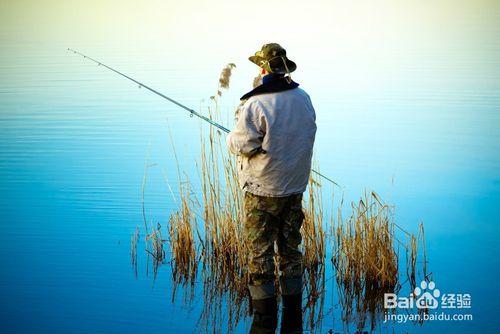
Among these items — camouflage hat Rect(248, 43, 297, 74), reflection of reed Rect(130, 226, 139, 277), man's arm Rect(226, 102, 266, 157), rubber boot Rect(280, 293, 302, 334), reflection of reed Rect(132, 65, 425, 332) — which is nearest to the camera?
man's arm Rect(226, 102, 266, 157)

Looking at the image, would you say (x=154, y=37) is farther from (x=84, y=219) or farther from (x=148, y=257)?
(x=148, y=257)

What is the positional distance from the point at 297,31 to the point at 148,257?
1091cm

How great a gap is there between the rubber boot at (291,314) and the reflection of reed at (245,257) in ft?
1.85

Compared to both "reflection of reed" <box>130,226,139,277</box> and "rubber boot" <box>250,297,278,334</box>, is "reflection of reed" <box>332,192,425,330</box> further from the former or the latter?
"reflection of reed" <box>130,226,139,277</box>

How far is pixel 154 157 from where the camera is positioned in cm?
856

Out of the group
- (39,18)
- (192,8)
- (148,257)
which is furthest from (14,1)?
(148,257)

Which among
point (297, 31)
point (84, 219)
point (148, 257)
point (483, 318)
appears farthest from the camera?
point (297, 31)

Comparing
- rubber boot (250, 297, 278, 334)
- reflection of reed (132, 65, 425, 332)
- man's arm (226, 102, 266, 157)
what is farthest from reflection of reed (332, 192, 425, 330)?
man's arm (226, 102, 266, 157)

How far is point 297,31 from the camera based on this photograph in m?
15.8

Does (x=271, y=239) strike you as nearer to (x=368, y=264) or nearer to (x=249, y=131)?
(x=249, y=131)

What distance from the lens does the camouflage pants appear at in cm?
386

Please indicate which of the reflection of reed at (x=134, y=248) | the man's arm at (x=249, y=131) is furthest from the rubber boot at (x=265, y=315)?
the reflection of reed at (x=134, y=248)

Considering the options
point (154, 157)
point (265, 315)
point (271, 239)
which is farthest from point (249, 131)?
point (154, 157)

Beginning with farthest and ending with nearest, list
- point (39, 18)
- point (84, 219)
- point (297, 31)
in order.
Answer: point (39, 18) < point (297, 31) < point (84, 219)
